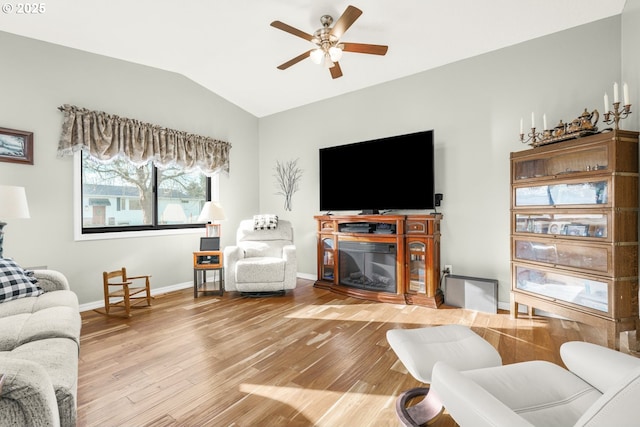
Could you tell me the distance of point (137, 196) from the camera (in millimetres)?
3896

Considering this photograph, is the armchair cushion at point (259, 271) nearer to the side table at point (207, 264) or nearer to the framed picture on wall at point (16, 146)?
the side table at point (207, 264)

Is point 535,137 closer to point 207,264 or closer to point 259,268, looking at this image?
point 259,268

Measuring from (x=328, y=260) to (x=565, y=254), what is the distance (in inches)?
101

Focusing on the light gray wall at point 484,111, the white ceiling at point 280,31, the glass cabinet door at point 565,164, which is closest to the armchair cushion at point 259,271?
the light gray wall at point 484,111

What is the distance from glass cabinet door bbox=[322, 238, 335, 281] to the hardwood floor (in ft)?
2.33

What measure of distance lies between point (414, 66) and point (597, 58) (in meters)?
1.65

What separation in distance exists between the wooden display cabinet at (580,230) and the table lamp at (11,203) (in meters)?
4.28

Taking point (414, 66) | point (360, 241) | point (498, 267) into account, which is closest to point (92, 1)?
point (414, 66)

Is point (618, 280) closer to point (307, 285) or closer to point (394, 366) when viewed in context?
point (394, 366)

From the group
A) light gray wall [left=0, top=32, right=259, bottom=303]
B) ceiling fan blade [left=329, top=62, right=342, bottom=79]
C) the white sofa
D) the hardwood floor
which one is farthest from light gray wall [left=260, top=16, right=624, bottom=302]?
the white sofa

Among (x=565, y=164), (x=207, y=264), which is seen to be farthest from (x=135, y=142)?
(x=565, y=164)

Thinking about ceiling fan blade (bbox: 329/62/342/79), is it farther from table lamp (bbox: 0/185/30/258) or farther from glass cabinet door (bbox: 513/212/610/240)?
table lamp (bbox: 0/185/30/258)

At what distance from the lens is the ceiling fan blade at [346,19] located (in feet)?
6.96

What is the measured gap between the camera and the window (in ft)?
11.5
